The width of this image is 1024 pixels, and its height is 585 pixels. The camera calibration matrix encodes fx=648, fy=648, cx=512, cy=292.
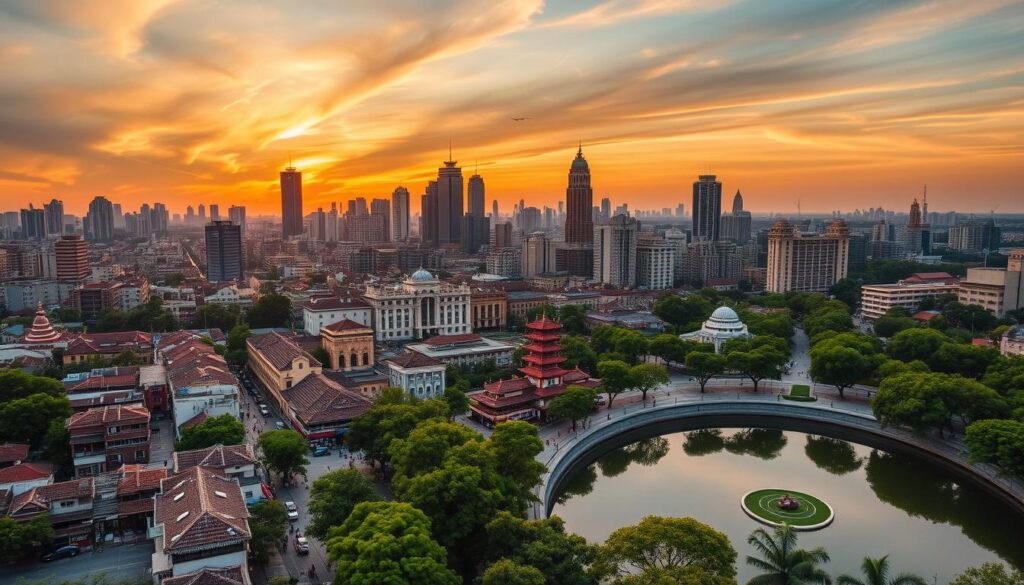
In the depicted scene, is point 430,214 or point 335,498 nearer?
point 335,498

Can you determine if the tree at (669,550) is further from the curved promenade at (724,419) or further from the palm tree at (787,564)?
the curved promenade at (724,419)

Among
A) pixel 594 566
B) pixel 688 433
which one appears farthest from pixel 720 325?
pixel 594 566

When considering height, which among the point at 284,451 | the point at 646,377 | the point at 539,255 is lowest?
the point at 646,377

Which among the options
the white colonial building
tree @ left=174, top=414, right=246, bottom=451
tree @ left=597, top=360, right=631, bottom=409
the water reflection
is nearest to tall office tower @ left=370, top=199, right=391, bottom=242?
the white colonial building

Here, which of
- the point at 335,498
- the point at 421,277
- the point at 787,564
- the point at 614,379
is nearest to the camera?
the point at 787,564

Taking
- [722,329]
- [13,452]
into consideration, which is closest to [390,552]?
[13,452]

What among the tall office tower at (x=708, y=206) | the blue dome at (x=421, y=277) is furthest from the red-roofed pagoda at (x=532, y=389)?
the tall office tower at (x=708, y=206)

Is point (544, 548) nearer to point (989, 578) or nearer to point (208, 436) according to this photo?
point (989, 578)
